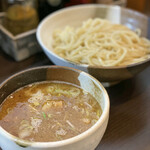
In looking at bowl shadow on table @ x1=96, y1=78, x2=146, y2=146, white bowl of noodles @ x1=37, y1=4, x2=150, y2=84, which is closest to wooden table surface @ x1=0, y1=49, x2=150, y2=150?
bowl shadow on table @ x1=96, y1=78, x2=146, y2=146

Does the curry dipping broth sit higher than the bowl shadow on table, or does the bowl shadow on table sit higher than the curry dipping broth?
the curry dipping broth

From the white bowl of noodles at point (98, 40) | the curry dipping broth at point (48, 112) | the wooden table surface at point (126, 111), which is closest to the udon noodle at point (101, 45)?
the white bowl of noodles at point (98, 40)

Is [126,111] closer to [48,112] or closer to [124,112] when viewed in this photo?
[124,112]

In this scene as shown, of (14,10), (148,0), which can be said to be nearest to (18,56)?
(14,10)

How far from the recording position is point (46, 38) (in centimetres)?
141

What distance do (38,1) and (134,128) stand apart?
3.53 feet

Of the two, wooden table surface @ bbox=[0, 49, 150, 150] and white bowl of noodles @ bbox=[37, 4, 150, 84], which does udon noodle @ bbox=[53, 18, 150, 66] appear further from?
wooden table surface @ bbox=[0, 49, 150, 150]

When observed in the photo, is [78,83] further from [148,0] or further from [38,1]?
[148,0]

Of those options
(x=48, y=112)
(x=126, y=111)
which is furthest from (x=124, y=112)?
(x=48, y=112)

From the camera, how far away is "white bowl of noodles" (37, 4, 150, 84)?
106 cm

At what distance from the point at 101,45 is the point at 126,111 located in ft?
1.34

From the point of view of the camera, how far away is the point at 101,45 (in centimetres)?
130

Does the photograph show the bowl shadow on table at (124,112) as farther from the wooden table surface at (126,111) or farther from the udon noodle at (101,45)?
the udon noodle at (101,45)

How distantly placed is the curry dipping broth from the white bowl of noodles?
182 millimetres
